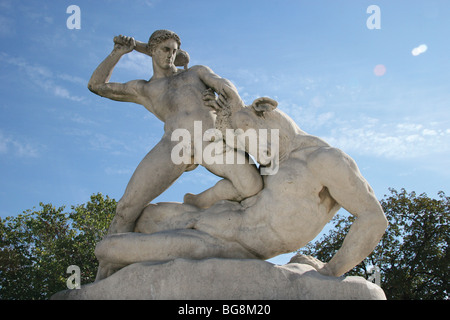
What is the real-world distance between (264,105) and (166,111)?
49.7 inches

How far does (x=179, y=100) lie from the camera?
5.75m

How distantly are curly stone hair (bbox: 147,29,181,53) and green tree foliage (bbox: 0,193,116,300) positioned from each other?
40.2 ft

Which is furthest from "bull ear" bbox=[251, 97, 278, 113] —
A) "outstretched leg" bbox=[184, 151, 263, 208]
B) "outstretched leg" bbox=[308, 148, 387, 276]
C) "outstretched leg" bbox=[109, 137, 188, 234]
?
"outstretched leg" bbox=[109, 137, 188, 234]

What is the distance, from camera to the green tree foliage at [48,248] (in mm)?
16891

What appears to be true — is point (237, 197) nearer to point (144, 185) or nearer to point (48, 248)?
point (144, 185)

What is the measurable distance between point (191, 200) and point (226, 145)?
0.71m

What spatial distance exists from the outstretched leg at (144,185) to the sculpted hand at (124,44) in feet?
4.98

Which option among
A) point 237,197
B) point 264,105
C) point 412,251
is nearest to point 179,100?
point 264,105

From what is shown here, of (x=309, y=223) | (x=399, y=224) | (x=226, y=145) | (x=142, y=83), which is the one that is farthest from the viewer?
(x=399, y=224)

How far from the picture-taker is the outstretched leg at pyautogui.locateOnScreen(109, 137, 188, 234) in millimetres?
5324

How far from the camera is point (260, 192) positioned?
5059 millimetres

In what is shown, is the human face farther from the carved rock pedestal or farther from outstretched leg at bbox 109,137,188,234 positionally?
the carved rock pedestal
